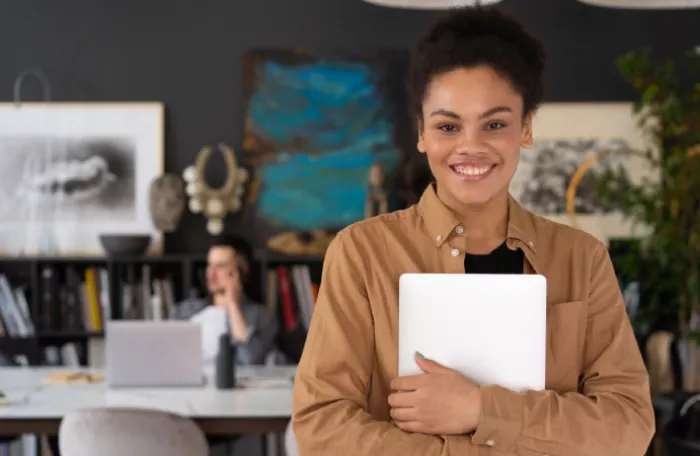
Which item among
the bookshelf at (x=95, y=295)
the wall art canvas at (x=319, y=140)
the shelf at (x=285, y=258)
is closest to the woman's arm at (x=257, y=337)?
the bookshelf at (x=95, y=295)

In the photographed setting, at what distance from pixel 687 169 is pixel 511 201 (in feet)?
12.1

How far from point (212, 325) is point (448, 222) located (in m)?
3.57

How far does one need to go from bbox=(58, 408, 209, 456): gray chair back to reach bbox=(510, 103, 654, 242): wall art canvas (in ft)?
9.86

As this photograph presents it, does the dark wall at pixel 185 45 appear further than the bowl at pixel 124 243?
Yes

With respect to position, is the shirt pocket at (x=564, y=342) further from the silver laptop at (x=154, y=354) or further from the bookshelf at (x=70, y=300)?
the bookshelf at (x=70, y=300)

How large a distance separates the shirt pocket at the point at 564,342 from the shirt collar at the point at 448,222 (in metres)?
0.11

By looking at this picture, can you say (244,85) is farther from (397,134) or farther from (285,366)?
(285,366)

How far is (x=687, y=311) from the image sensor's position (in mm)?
5215


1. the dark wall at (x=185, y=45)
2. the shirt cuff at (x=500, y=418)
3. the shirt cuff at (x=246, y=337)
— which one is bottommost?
the shirt cuff at (x=246, y=337)

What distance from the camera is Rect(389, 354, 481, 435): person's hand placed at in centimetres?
131

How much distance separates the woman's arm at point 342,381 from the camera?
1.32 metres

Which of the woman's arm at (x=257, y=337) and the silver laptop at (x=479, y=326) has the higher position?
the silver laptop at (x=479, y=326)

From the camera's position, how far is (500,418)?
1314 mm

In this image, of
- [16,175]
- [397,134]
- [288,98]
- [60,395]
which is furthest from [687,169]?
[16,175]
